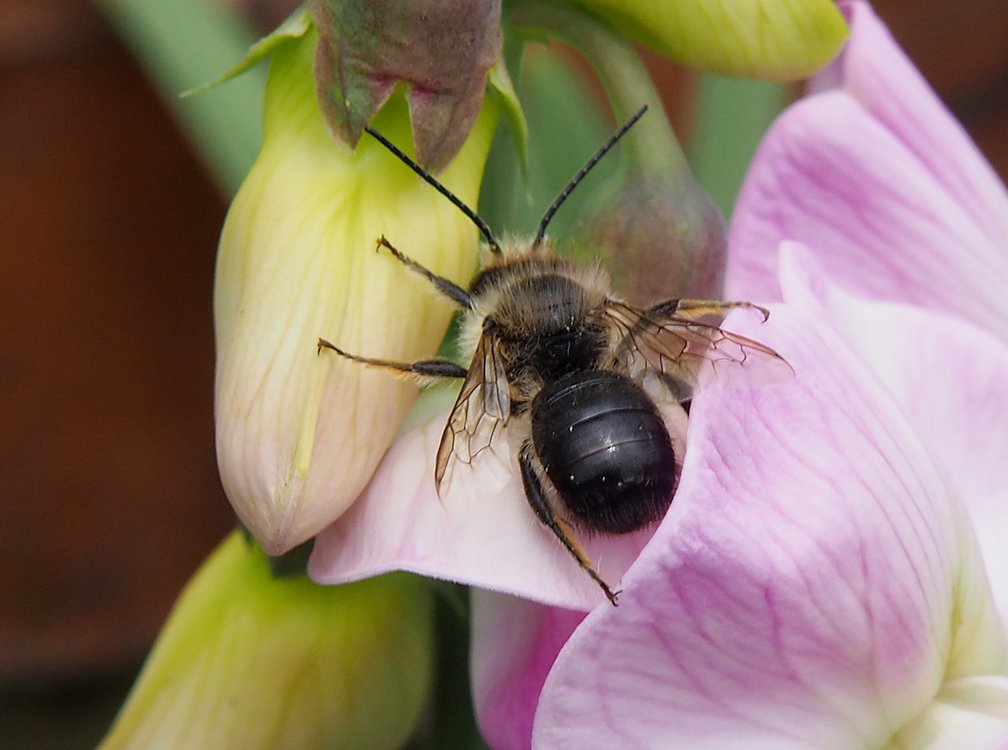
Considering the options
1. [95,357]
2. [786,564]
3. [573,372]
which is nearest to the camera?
[786,564]

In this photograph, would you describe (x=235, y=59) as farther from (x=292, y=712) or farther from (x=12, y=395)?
(x=12, y=395)

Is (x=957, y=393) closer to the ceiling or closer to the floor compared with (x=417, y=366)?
closer to the floor

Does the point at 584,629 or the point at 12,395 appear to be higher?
the point at 584,629

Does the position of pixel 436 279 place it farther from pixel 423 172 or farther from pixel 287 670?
pixel 287 670

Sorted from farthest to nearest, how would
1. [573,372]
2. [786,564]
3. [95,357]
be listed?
[95,357] → [573,372] → [786,564]

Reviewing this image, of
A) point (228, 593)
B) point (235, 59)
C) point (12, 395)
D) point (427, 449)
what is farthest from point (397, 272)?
point (12, 395)

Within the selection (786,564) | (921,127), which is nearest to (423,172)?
(786,564)

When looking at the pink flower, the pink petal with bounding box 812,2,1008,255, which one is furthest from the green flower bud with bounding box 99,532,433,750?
the pink petal with bounding box 812,2,1008,255
